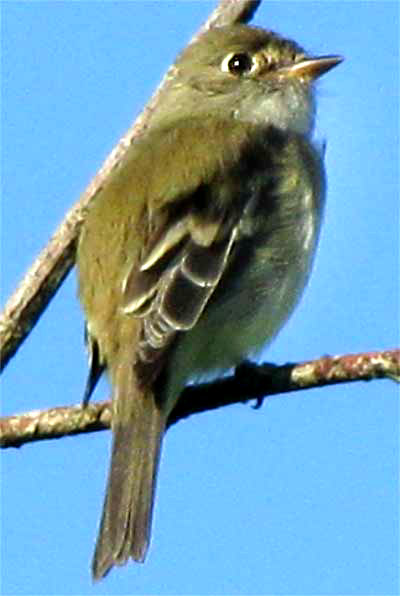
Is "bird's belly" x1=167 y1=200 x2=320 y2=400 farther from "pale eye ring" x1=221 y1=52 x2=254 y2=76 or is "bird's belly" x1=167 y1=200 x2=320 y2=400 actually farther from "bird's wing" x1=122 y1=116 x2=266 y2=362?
"pale eye ring" x1=221 y1=52 x2=254 y2=76

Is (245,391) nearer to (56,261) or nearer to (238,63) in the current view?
(56,261)

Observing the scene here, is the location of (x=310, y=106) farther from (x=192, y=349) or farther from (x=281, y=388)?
(x=281, y=388)

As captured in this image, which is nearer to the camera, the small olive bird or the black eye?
the small olive bird

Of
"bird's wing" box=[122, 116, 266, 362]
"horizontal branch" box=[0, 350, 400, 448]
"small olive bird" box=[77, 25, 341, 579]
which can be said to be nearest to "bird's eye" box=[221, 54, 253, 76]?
"small olive bird" box=[77, 25, 341, 579]

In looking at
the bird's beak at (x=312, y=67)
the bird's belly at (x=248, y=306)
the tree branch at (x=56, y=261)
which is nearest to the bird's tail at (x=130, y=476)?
the bird's belly at (x=248, y=306)

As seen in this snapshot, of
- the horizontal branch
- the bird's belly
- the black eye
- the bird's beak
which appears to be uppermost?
the black eye

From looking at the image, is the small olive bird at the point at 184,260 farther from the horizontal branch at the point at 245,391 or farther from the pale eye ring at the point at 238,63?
the pale eye ring at the point at 238,63

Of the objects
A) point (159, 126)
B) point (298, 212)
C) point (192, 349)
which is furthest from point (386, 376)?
point (159, 126)
